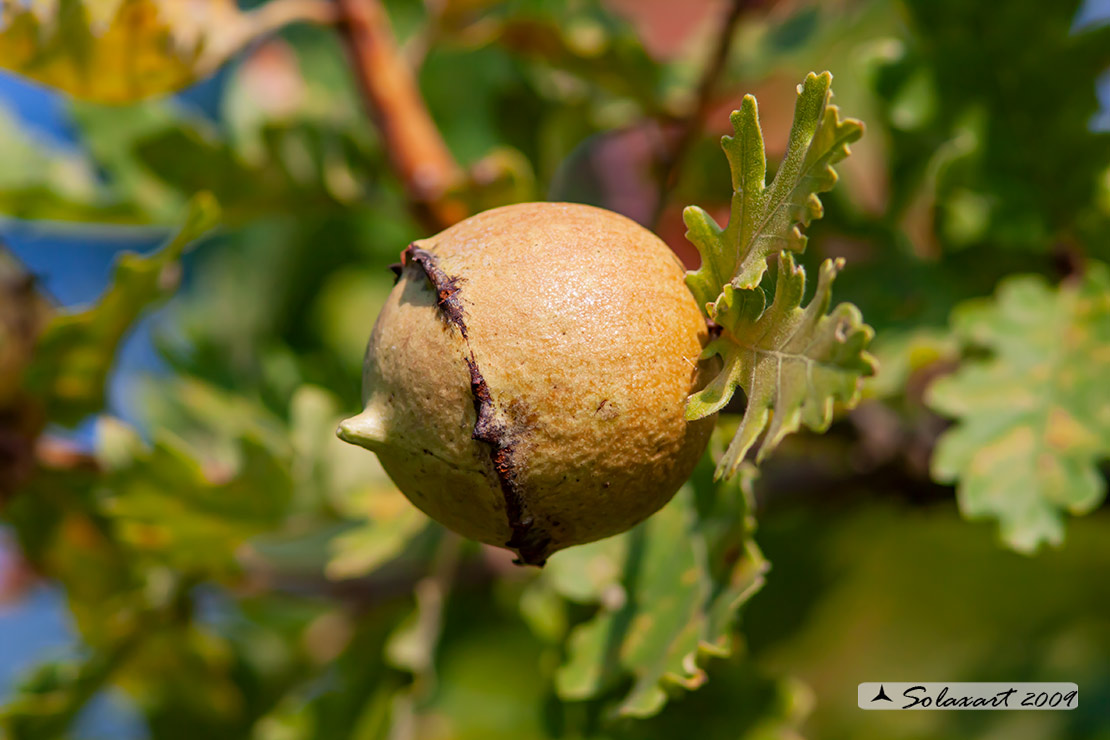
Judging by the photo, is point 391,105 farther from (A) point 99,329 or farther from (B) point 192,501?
(B) point 192,501

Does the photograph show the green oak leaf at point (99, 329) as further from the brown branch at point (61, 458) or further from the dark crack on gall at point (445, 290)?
the dark crack on gall at point (445, 290)

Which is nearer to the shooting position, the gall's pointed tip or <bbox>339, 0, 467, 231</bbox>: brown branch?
the gall's pointed tip

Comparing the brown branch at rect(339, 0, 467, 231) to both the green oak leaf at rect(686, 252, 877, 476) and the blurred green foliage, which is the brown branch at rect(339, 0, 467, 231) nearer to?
Answer: the blurred green foliage

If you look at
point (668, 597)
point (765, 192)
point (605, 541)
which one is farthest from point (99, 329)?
point (765, 192)

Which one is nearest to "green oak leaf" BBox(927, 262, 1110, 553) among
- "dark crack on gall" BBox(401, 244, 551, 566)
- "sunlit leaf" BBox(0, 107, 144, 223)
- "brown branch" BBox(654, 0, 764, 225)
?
"brown branch" BBox(654, 0, 764, 225)

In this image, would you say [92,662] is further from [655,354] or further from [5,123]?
[655,354]

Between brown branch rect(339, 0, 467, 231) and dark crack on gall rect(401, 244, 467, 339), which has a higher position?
brown branch rect(339, 0, 467, 231)
